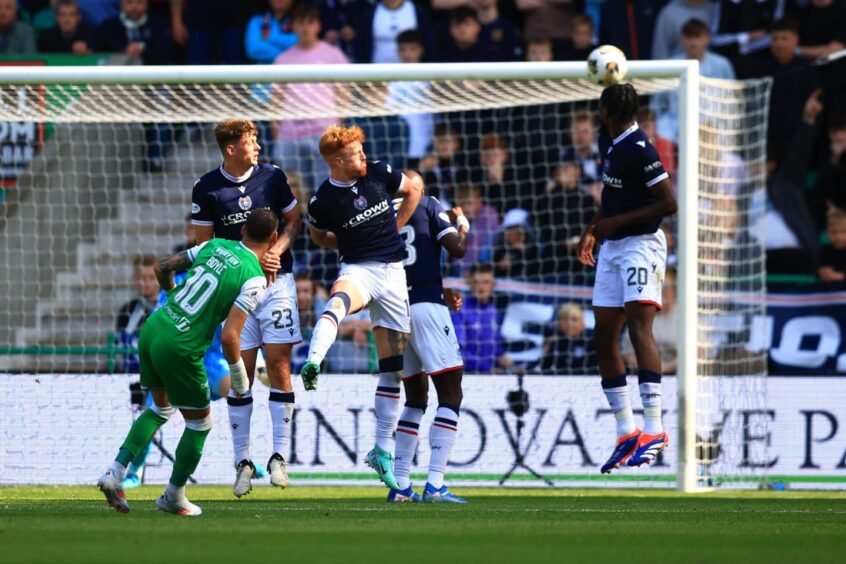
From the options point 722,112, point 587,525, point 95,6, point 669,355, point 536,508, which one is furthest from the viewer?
point 95,6

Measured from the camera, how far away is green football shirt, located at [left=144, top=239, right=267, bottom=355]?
7.99 m

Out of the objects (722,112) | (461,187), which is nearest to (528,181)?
(461,187)

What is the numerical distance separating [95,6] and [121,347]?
18.5 feet

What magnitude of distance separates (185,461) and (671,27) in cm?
977

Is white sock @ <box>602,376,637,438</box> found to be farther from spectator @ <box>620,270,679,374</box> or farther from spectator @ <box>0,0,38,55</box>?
spectator @ <box>0,0,38,55</box>

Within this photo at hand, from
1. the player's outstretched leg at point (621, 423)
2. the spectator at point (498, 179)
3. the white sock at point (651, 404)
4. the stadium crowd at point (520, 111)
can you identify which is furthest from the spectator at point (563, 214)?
the white sock at point (651, 404)

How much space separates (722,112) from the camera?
1322cm

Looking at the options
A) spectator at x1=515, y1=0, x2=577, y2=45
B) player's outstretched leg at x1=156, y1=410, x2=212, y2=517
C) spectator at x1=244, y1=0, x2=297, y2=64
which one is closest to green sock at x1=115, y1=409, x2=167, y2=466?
player's outstretched leg at x1=156, y1=410, x2=212, y2=517

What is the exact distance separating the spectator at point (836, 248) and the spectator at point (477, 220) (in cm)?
339

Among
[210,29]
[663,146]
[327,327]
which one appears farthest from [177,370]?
[210,29]

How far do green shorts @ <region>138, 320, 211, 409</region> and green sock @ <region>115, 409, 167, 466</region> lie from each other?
28 cm

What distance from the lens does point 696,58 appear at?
604 inches

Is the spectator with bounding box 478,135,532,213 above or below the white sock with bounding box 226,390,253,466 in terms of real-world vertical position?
above

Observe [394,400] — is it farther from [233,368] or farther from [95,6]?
[95,6]
